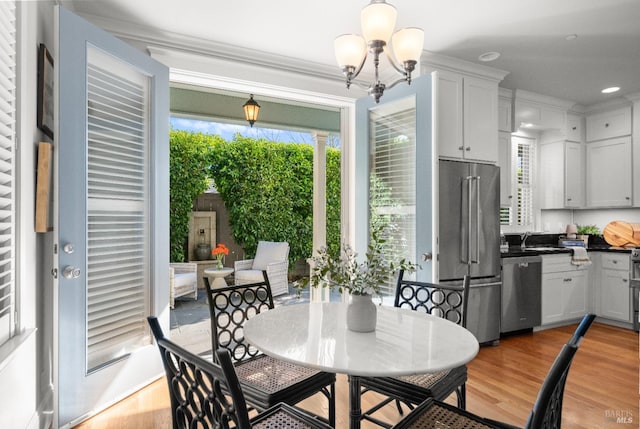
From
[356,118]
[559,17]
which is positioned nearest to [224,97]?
[356,118]

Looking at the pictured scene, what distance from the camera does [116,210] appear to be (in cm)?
253

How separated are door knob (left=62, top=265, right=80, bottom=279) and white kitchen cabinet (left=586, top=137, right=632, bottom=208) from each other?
18.4ft

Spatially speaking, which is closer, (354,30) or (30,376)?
(30,376)

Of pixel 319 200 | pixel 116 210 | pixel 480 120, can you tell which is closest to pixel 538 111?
pixel 480 120

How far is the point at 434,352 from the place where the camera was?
4.37ft

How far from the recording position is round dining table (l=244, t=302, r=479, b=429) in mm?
1225

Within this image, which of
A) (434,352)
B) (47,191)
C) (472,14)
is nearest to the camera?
(434,352)

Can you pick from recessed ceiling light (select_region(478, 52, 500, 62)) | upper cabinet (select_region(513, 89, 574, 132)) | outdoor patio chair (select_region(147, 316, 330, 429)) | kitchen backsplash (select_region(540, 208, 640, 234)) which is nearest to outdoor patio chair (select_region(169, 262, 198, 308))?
outdoor patio chair (select_region(147, 316, 330, 429))

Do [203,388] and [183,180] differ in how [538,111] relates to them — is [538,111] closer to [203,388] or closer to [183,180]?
[203,388]

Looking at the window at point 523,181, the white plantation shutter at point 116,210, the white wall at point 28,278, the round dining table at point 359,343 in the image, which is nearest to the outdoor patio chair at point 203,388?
the round dining table at point 359,343

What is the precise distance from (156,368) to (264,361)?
123 centimetres

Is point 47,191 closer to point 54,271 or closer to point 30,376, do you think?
point 54,271

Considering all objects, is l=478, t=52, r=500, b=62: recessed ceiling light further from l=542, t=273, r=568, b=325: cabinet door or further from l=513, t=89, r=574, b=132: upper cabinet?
l=542, t=273, r=568, b=325: cabinet door

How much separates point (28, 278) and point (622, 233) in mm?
5702
